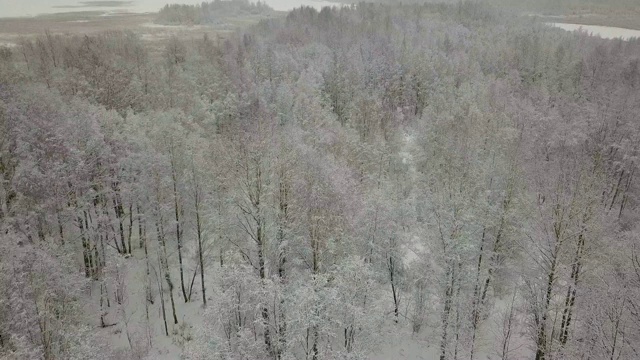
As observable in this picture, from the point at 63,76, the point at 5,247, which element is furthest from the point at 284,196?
the point at 63,76

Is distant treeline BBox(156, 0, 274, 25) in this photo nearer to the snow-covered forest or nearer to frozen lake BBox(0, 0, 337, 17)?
frozen lake BBox(0, 0, 337, 17)

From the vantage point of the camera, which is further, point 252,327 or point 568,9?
point 568,9

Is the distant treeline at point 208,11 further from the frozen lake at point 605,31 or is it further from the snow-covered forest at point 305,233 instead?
the frozen lake at point 605,31

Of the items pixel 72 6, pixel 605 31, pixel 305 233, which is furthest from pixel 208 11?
pixel 305 233

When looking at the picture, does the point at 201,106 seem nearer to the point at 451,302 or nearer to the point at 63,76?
the point at 63,76

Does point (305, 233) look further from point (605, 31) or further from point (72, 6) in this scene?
point (605, 31)

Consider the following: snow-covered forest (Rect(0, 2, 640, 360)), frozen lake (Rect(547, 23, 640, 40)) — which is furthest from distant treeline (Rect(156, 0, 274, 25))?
frozen lake (Rect(547, 23, 640, 40))

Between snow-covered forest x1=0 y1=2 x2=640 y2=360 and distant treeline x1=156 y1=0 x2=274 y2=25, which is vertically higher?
distant treeline x1=156 y1=0 x2=274 y2=25

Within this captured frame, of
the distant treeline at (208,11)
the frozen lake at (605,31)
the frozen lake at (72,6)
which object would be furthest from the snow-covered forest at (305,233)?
the frozen lake at (605,31)
